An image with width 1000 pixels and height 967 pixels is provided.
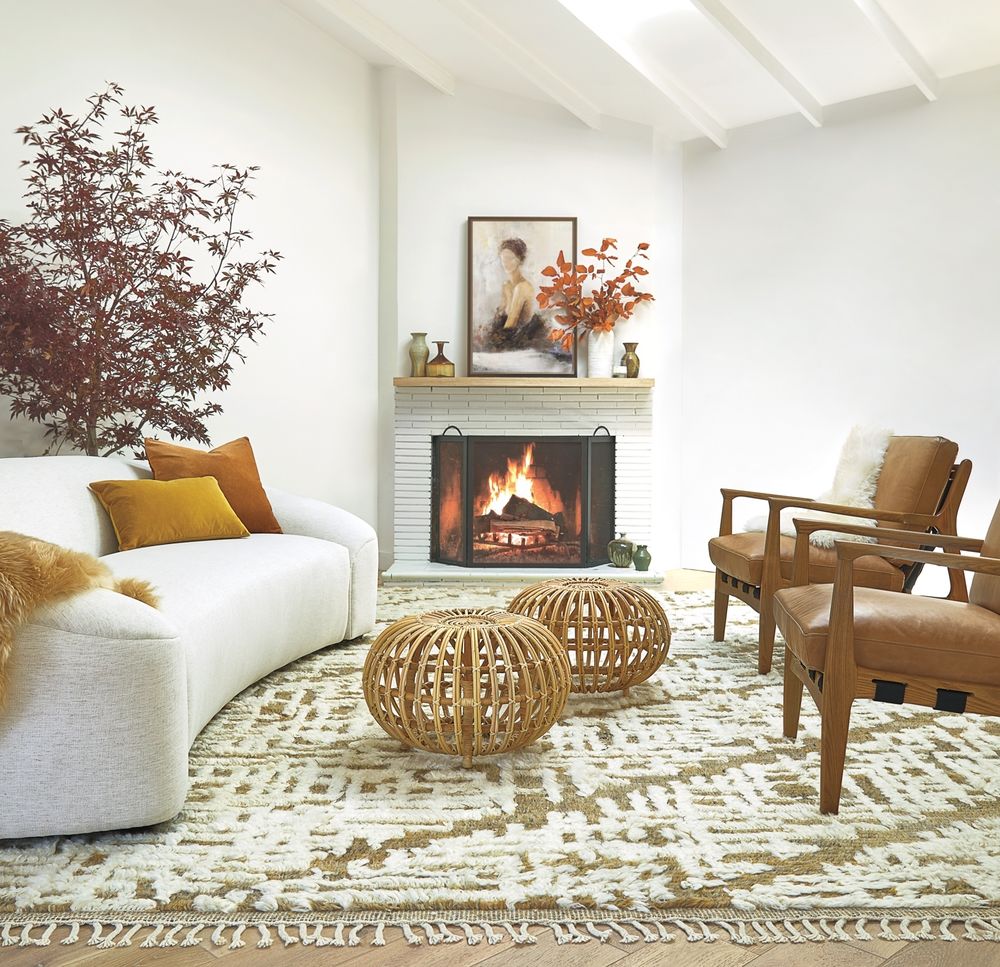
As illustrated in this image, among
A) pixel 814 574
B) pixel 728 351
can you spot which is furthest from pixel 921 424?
pixel 814 574

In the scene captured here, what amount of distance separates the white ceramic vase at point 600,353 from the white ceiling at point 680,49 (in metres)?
1.31

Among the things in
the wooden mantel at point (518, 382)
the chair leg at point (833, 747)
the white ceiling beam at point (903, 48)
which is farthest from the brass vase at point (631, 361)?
the chair leg at point (833, 747)

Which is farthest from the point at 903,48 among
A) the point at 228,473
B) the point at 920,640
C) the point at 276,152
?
the point at 228,473

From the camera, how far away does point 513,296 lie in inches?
235

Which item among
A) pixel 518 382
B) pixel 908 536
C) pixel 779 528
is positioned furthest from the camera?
pixel 518 382

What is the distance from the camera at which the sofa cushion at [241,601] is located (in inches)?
102

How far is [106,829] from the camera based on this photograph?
206cm

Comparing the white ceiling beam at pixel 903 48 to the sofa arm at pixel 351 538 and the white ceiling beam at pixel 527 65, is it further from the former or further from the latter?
the sofa arm at pixel 351 538

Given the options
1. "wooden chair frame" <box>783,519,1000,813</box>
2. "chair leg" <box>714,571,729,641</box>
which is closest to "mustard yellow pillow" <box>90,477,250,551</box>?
"chair leg" <box>714,571,729,641</box>

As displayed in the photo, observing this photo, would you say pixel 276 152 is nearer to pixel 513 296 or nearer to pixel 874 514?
pixel 513 296

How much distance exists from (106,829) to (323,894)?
22.1 inches

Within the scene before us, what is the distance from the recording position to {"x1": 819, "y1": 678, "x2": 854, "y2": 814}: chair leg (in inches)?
87.7

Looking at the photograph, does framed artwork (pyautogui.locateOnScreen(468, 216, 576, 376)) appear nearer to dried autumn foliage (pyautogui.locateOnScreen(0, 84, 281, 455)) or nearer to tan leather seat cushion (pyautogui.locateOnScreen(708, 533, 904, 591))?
dried autumn foliage (pyautogui.locateOnScreen(0, 84, 281, 455))

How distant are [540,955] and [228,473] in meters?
2.63
